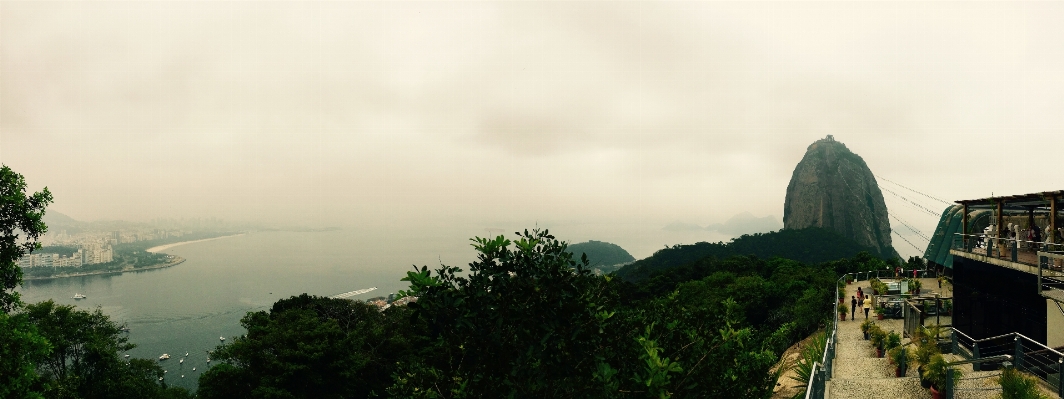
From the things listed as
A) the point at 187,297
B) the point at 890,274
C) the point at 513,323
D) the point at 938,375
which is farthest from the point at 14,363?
the point at 187,297

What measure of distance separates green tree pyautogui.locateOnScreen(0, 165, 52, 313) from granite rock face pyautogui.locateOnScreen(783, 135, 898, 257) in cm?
12033

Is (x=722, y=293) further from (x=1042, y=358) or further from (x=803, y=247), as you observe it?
(x=803, y=247)

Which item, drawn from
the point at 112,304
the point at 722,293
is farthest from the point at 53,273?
the point at 722,293

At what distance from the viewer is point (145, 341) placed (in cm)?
8512

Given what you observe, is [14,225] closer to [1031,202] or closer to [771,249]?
[1031,202]

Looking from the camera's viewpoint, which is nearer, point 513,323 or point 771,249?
point 513,323

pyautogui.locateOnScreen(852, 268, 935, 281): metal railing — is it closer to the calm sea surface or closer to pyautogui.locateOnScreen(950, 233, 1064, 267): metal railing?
pyautogui.locateOnScreen(950, 233, 1064, 267): metal railing

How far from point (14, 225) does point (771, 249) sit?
309 feet

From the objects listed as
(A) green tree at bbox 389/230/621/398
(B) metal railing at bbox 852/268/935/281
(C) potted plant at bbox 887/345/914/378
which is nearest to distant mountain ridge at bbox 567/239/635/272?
(B) metal railing at bbox 852/268/935/281

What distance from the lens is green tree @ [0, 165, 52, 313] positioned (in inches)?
423

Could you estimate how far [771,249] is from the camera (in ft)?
279

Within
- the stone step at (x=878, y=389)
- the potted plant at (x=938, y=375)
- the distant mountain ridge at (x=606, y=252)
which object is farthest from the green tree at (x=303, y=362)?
the distant mountain ridge at (x=606, y=252)

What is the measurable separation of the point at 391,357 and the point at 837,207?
11145cm

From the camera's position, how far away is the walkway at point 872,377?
32.0ft
